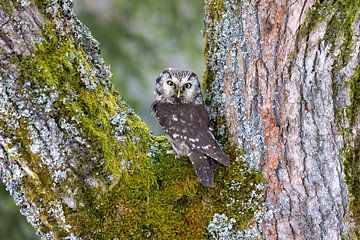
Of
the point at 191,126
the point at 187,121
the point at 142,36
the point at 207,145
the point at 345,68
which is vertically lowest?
the point at 207,145

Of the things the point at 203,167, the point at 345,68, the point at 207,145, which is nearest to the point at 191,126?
the point at 207,145

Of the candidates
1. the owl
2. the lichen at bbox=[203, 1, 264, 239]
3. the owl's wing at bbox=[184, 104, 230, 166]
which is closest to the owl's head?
the owl

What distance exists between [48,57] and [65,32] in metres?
0.18

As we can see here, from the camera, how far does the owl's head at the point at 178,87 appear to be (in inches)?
171

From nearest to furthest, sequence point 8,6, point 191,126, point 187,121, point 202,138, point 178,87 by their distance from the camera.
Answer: point 8,6
point 202,138
point 191,126
point 187,121
point 178,87

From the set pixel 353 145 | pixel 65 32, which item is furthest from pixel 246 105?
pixel 65 32

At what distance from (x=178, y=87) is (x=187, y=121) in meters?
0.61

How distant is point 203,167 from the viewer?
10.4 feet

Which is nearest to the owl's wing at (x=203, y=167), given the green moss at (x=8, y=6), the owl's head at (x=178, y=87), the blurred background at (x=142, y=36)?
the owl's head at (x=178, y=87)

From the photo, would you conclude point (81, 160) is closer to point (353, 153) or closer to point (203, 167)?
point (203, 167)

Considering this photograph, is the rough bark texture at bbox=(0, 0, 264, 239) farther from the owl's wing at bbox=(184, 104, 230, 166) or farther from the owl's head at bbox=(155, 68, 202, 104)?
the owl's head at bbox=(155, 68, 202, 104)

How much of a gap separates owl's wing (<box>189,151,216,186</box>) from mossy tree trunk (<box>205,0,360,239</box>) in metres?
0.22

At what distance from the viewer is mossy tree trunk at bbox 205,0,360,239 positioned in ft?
9.63

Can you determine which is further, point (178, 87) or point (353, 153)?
point (178, 87)
